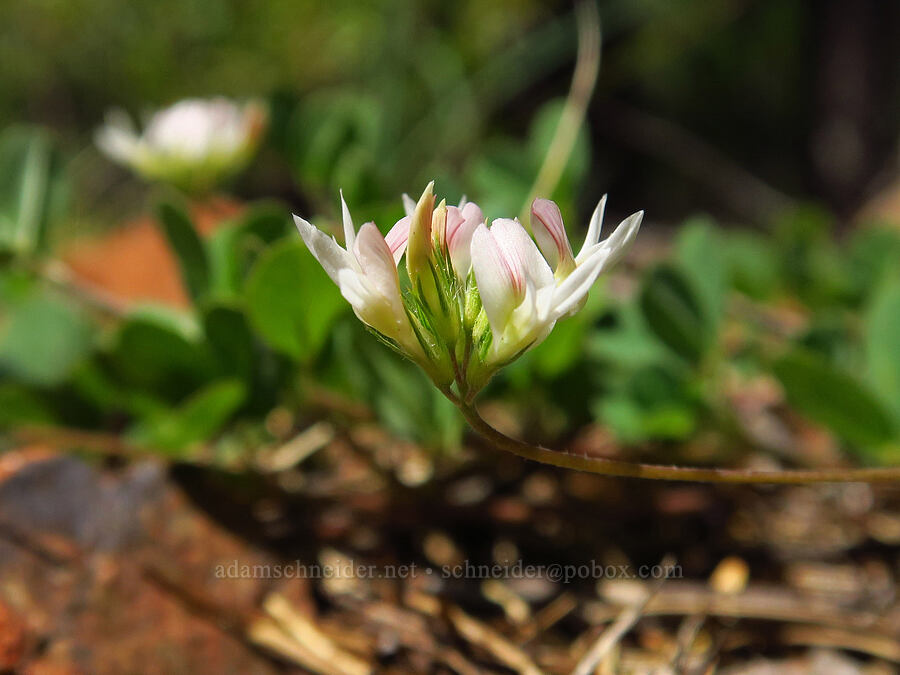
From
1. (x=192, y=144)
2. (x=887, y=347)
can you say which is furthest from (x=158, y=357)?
(x=887, y=347)

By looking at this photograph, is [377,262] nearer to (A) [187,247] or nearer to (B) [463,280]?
(B) [463,280]

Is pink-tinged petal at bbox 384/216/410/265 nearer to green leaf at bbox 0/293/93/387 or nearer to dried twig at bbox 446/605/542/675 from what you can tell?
dried twig at bbox 446/605/542/675

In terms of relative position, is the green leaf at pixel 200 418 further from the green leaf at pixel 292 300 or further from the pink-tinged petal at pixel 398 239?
the pink-tinged petal at pixel 398 239

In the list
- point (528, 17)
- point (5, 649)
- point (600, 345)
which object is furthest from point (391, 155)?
point (528, 17)

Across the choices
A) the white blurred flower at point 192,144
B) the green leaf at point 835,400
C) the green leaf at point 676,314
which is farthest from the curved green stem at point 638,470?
the white blurred flower at point 192,144

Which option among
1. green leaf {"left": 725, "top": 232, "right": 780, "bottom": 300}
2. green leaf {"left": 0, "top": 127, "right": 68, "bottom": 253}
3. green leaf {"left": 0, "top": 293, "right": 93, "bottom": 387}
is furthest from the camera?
green leaf {"left": 725, "top": 232, "right": 780, "bottom": 300}

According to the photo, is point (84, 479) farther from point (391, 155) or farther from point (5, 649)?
point (391, 155)

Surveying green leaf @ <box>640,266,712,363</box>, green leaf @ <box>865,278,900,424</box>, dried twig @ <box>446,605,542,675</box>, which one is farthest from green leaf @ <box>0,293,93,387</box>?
green leaf @ <box>865,278,900,424</box>
